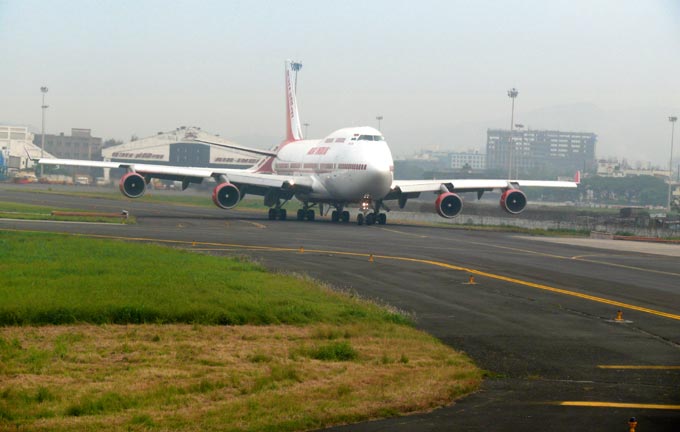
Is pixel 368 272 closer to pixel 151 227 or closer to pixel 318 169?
pixel 151 227

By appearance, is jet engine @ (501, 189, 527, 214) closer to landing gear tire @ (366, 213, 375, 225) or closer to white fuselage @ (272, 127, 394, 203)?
white fuselage @ (272, 127, 394, 203)

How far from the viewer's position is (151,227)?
5366cm

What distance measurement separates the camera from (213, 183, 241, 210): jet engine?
64.2m

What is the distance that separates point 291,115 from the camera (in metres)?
83.1

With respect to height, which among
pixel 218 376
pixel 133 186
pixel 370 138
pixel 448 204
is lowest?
pixel 218 376

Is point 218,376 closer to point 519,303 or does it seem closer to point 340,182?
point 519,303

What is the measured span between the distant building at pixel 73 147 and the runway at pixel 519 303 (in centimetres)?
10709

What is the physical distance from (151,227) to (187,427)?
4170 centimetres

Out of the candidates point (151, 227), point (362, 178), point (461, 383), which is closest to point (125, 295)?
point (461, 383)

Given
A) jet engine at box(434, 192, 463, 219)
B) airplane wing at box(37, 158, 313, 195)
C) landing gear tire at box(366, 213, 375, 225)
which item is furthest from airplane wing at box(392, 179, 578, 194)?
airplane wing at box(37, 158, 313, 195)

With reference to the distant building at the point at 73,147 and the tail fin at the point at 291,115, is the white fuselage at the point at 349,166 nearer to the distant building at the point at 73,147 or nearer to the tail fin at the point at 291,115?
the tail fin at the point at 291,115

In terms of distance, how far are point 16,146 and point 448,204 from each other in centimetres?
8865

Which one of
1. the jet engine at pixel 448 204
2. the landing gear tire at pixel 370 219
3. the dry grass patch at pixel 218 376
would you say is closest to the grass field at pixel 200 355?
the dry grass patch at pixel 218 376

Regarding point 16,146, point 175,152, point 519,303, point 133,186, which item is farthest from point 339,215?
point 175,152
